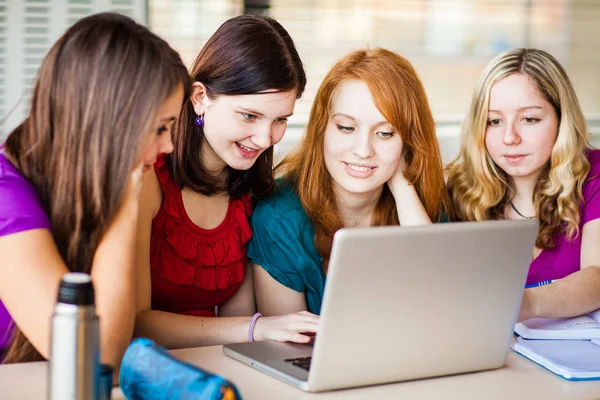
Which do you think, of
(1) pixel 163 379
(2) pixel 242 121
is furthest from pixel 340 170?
(1) pixel 163 379

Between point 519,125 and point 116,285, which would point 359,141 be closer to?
point 519,125

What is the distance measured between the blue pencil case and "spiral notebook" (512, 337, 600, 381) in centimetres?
66

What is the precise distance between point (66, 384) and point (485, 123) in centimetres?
151

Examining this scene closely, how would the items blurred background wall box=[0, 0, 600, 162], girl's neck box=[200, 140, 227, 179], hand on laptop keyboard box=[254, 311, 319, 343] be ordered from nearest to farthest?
hand on laptop keyboard box=[254, 311, 319, 343]
girl's neck box=[200, 140, 227, 179]
blurred background wall box=[0, 0, 600, 162]

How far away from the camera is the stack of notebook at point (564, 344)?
1511 mm

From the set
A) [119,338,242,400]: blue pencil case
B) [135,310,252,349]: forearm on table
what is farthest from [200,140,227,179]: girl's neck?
[119,338,242,400]: blue pencil case

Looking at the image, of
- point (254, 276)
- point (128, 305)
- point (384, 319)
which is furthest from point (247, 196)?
point (384, 319)

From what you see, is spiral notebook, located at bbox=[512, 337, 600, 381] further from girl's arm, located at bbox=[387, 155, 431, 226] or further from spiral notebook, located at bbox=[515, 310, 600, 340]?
girl's arm, located at bbox=[387, 155, 431, 226]

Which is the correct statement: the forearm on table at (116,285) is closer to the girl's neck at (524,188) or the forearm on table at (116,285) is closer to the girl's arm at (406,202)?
the girl's arm at (406,202)

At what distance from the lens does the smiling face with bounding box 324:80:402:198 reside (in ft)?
6.58

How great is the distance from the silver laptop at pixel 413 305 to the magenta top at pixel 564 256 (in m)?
0.75

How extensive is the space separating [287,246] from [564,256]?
0.77 m

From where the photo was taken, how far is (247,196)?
2061 mm

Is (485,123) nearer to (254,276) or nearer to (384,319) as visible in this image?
(254,276)
